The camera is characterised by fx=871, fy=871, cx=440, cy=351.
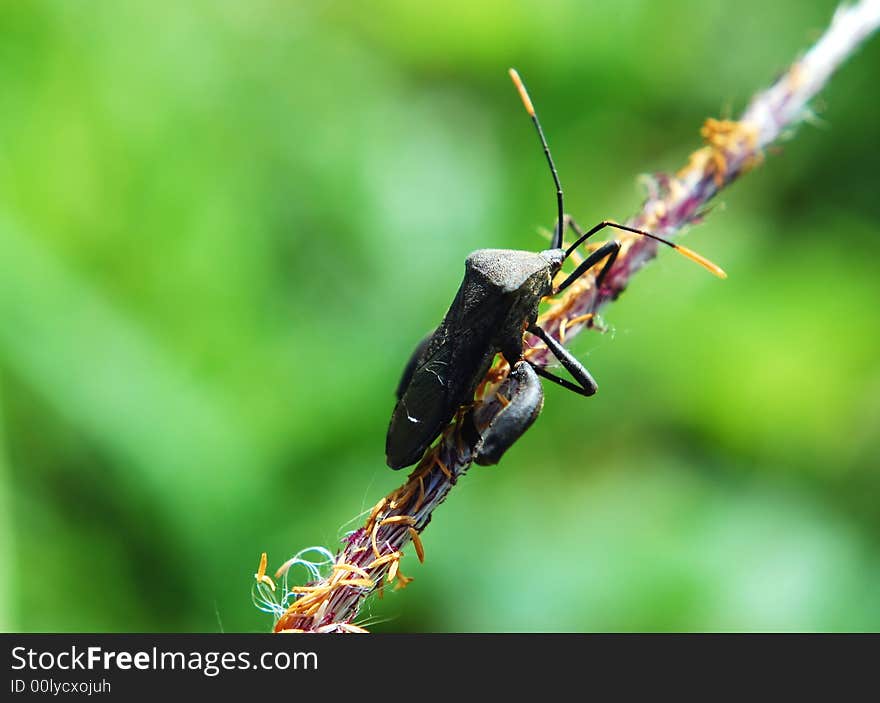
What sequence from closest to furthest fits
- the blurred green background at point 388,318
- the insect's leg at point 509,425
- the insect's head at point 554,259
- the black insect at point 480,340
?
the insect's leg at point 509,425 → the black insect at point 480,340 → the insect's head at point 554,259 → the blurred green background at point 388,318

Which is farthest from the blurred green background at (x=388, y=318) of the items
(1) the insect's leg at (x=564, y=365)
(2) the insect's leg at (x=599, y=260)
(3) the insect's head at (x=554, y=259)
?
(1) the insect's leg at (x=564, y=365)

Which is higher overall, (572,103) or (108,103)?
(108,103)

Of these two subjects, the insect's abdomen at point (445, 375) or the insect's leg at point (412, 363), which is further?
the insect's leg at point (412, 363)

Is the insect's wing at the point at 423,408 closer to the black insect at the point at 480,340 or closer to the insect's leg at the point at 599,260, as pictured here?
the black insect at the point at 480,340

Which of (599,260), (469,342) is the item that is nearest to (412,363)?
(469,342)

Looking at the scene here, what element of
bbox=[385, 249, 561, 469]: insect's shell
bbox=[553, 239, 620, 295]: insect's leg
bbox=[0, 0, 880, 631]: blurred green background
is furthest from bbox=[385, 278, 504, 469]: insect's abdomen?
bbox=[0, 0, 880, 631]: blurred green background
